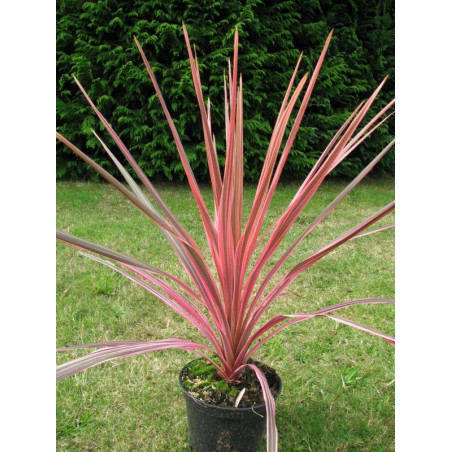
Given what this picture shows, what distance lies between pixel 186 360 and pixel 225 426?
623 mm

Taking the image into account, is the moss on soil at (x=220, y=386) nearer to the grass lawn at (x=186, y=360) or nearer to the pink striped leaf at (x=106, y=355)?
the pink striped leaf at (x=106, y=355)

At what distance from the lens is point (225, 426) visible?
104 centimetres

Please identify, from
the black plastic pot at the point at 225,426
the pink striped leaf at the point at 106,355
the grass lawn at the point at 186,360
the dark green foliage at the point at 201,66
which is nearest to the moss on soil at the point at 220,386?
the black plastic pot at the point at 225,426

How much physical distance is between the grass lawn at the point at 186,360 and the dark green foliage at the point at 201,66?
145 centimetres

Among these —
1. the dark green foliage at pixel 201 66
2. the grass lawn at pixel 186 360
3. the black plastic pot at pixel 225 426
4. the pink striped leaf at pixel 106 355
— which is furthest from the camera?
the dark green foliage at pixel 201 66

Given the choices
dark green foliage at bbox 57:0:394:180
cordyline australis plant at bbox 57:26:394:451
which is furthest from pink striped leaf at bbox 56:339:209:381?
dark green foliage at bbox 57:0:394:180

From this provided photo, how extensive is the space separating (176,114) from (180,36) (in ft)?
2.38

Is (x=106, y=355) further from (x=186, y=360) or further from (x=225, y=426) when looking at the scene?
(x=186, y=360)

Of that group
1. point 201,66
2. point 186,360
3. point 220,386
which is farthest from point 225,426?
point 201,66

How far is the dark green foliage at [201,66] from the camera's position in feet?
12.6

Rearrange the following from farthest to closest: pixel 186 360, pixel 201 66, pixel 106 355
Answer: pixel 201 66
pixel 186 360
pixel 106 355

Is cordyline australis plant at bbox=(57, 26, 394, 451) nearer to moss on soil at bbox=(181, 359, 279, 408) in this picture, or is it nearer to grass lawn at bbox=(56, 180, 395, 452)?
moss on soil at bbox=(181, 359, 279, 408)

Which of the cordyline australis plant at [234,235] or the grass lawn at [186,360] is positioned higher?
the cordyline australis plant at [234,235]

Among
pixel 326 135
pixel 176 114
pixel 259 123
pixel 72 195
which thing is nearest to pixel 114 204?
pixel 72 195
